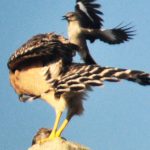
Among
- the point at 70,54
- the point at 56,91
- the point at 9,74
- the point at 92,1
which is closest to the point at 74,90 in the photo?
the point at 56,91

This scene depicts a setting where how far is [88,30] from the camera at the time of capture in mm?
5875

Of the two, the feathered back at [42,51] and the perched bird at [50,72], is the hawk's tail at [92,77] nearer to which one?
the perched bird at [50,72]

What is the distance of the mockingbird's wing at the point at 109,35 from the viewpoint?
5789 mm

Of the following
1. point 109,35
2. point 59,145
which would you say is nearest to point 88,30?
point 109,35

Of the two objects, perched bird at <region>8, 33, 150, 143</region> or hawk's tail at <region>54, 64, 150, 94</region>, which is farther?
perched bird at <region>8, 33, 150, 143</region>

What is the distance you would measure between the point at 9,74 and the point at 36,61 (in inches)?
15.9

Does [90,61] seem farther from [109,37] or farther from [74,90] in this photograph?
[74,90]

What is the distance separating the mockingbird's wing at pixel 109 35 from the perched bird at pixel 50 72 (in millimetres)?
463

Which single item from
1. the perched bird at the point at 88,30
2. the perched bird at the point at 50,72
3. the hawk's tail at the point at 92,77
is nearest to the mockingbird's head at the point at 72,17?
the perched bird at the point at 88,30

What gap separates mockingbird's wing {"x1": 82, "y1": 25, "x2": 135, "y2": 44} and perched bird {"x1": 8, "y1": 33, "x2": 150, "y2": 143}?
1.52ft

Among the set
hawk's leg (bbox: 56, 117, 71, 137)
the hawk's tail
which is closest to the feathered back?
the hawk's tail

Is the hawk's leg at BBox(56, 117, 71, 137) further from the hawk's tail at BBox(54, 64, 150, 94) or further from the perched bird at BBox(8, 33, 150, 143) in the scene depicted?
the hawk's tail at BBox(54, 64, 150, 94)

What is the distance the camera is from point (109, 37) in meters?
5.80

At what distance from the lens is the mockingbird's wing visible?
228 inches
